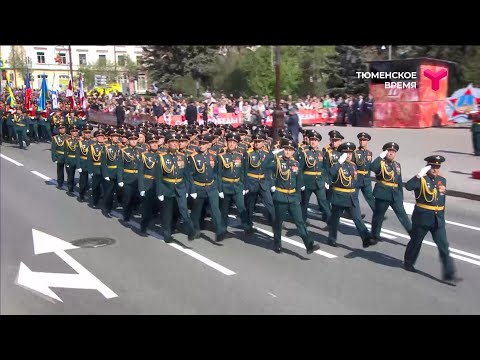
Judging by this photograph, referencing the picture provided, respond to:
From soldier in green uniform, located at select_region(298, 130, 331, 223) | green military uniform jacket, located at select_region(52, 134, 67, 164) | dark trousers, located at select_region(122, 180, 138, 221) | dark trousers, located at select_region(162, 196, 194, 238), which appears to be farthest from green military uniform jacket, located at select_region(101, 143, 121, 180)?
soldier in green uniform, located at select_region(298, 130, 331, 223)

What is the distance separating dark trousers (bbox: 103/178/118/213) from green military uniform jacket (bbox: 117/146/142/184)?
65 centimetres

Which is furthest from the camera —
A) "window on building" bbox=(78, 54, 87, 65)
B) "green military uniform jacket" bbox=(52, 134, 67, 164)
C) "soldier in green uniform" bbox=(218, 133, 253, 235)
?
"window on building" bbox=(78, 54, 87, 65)

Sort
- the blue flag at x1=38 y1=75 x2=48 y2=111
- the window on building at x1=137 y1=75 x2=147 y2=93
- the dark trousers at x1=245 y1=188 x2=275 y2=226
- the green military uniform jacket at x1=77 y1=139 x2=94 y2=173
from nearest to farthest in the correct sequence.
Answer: the dark trousers at x1=245 y1=188 x2=275 y2=226 → the green military uniform jacket at x1=77 y1=139 x2=94 y2=173 → the blue flag at x1=38 y1=75 x2=48 y2=111 → the window on building at x1=137 y1=75 x2=147 y2=93

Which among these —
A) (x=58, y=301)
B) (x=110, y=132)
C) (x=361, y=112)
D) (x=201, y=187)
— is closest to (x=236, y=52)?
(x=361, y=112)

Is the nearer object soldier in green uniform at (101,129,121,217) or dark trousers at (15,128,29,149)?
soldier in green uniform at (101,129,121,217)

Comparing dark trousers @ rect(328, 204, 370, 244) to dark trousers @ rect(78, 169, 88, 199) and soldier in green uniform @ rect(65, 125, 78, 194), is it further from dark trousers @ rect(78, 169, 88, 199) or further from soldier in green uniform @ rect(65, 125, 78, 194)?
soldier in green uniform @ rect(65, 125, 78, 194)

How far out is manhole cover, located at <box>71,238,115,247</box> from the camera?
9086 millimetres

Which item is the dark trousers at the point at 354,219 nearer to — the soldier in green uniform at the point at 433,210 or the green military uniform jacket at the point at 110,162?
the soldier in green uniform at the point at 433,210

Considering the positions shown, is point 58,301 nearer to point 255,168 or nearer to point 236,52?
point 255,168

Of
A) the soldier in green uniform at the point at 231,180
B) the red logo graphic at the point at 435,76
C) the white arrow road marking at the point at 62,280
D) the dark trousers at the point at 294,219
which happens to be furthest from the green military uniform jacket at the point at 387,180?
the red logo graphic at the point at 435,76

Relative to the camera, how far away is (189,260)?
809 centimetres

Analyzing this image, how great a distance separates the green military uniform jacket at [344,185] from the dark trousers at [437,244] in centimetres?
138

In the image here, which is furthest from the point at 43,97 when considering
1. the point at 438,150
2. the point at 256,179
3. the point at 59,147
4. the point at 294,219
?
the point at 294,219
